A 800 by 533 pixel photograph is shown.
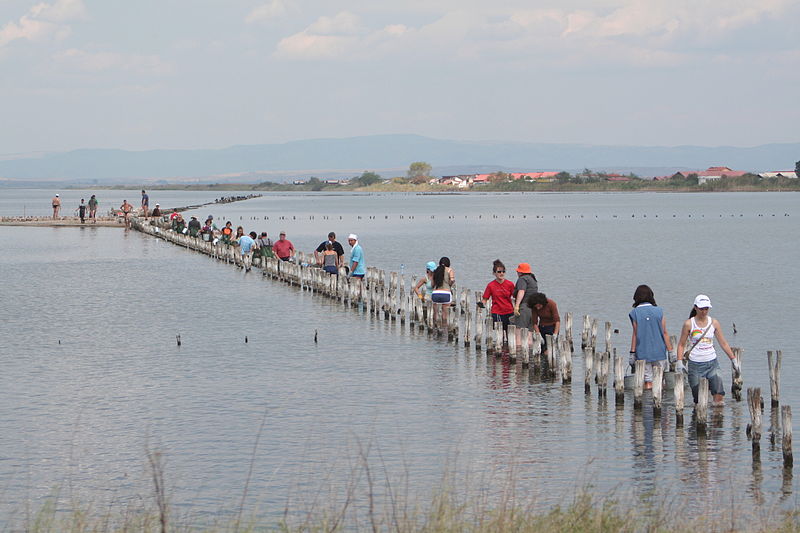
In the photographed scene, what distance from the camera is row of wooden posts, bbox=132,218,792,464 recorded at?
19594 mm

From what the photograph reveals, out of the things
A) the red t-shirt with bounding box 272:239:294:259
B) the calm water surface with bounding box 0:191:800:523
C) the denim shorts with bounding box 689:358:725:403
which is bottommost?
the calm water surface with bounding box 0:191:800:523

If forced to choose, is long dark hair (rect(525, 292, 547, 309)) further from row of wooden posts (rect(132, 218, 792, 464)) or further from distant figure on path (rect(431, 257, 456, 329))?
distant figure on path (rect(431, 257, 456, 329))

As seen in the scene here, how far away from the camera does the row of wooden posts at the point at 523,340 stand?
19.6 metres

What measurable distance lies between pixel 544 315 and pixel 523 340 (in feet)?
3.26

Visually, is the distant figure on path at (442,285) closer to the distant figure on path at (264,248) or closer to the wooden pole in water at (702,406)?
the wooden pole in water at (702,406)

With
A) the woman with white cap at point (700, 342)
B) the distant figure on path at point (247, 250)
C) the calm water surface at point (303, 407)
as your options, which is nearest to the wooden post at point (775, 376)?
the calm water surface at point (303, 407)

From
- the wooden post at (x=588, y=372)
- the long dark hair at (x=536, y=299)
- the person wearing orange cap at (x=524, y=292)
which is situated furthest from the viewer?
the person wearing orange cap at (x=524, y=292)

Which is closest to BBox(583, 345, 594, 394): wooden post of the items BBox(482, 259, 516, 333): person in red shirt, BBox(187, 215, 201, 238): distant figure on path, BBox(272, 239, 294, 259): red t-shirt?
BBox(482, 259, 516, 333): person in red shirt

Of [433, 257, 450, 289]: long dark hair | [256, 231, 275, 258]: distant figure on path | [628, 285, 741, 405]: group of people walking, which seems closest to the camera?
[628, 285, 741, 405]: group of people walking

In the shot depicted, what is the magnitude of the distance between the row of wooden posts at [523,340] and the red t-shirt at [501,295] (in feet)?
2.02

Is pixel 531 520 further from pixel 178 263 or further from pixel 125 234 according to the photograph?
pixel 125 234

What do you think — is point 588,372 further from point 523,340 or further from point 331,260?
point 331,260

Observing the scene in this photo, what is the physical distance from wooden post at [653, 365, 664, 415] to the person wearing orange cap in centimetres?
475

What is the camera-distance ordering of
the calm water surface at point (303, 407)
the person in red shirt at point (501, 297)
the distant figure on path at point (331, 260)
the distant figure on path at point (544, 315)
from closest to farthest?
the calm water surface at point (303, 407) < the distant figure on path at point (544, 315) < the person in red shirt at point (501, 297) < the distant figure on path at point (331, 260)
